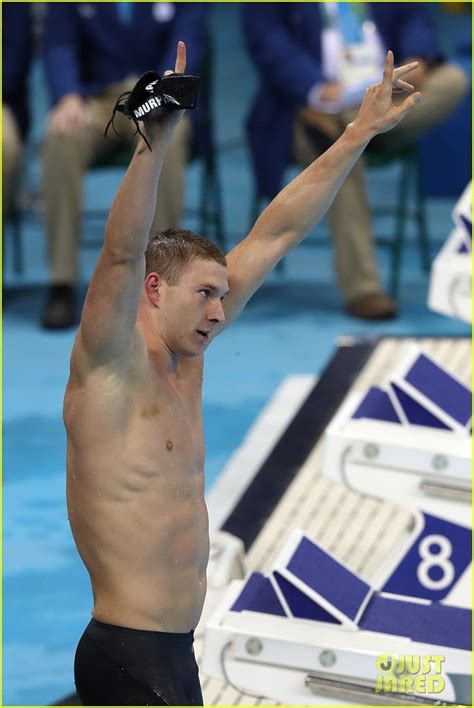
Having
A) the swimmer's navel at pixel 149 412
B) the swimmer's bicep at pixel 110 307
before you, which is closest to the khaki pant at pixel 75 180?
the swimmer's navel at pixel 149 412

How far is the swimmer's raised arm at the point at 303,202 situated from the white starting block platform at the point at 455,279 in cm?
107

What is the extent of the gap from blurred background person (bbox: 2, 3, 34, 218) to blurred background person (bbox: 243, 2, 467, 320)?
98 centimetres

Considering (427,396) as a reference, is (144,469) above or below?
above

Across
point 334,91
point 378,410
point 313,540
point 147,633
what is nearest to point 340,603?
point 313,540

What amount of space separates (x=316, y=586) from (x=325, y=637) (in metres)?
0.11

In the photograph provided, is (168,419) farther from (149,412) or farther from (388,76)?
(388,76)

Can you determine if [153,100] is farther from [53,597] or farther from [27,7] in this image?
[27,7]

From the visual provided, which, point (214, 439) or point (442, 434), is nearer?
point (442, 434)

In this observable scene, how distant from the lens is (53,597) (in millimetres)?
4156

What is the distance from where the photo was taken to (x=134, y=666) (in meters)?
2.50

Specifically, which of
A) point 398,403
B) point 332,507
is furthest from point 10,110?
point 398,403

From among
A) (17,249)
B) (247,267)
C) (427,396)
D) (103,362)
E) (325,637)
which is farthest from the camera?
(17,249)

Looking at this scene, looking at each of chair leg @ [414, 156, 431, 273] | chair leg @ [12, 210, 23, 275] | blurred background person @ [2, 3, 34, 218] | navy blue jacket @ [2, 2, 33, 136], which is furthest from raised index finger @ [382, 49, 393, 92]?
chair leg @ [12, 210, 23, 275]

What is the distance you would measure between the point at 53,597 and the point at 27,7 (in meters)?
3.42
